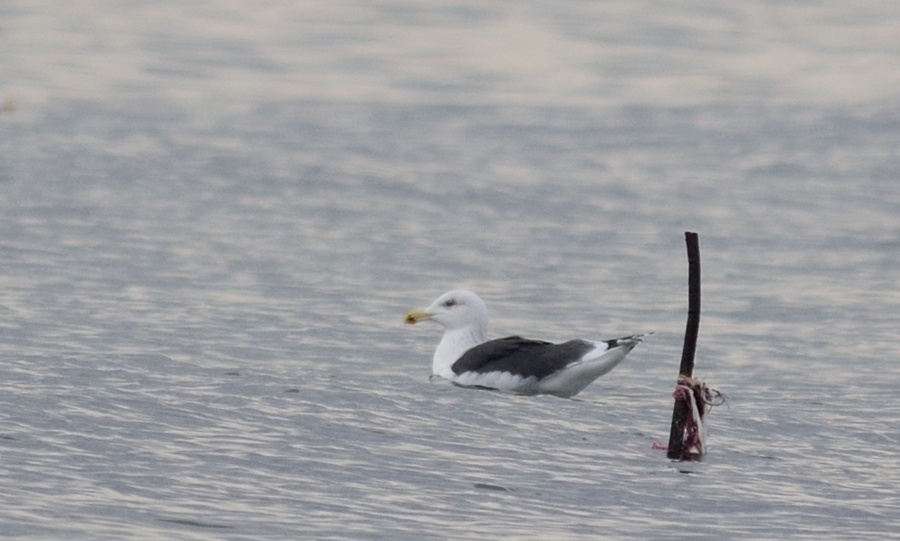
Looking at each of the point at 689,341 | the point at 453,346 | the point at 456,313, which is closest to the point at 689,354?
the point at 689,341

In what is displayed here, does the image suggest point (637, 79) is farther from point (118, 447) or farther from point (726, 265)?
point (118, 447)

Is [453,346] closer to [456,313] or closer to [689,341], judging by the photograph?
[456,313]

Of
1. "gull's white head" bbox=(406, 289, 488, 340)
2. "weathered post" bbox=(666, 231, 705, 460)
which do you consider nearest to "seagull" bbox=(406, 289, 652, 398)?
"gull's white head" bbox=(406, 289, 488, 340)

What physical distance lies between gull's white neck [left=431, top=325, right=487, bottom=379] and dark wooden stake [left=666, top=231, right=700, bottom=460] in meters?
3.57

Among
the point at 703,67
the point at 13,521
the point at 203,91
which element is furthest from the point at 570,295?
the point at 703,67

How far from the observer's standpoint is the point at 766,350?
1770cm

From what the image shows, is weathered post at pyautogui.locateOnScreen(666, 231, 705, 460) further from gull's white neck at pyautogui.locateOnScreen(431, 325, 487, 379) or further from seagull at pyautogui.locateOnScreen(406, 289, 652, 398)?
gull's white neck at pyautogui.locateOnScreen(431, 325, 487, 379)

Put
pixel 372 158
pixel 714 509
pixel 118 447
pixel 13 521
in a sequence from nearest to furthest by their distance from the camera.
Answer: pixel 13 521 < pixel 714 509 < pixel 118 447 < pixel 372 158

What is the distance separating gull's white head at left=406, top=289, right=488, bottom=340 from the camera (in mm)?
17078

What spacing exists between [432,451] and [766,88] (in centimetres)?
3032

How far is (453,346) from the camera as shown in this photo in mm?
16547

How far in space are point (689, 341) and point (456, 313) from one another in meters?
5.17

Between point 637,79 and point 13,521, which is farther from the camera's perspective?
point 637,79

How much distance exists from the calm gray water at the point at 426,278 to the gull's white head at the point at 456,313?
445 mm
